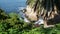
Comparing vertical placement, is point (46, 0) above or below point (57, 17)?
above

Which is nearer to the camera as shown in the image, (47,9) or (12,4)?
(47,9)

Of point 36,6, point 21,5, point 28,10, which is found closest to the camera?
point 36,6

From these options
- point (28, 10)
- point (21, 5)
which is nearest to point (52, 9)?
point (28, 10)

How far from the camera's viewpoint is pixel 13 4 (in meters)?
39.6

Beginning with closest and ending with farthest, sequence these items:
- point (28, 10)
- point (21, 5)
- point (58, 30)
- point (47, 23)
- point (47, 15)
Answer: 1. point (58, 30)
2. point (47, 23)
3. point (47, 15)
4. point (28, 10)
5. point (21, 5)

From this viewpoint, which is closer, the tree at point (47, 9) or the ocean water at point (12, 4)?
the tree at point (47, 9)

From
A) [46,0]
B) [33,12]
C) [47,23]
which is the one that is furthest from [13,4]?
[47,23]

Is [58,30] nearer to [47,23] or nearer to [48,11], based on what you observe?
[47,23]

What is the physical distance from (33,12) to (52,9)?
152 inches

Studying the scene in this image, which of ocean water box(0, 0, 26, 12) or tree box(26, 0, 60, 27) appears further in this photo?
ocean water box(0, 0, 26, 12)

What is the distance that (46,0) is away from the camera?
94.9 feet

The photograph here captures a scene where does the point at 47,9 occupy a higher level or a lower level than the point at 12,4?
lower

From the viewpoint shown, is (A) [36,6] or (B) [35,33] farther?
(A) [36,6]

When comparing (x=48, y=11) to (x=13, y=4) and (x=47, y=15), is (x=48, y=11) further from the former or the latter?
(x=13, y=4)
